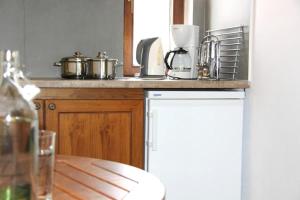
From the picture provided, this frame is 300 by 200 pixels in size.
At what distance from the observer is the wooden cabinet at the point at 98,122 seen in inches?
91.2

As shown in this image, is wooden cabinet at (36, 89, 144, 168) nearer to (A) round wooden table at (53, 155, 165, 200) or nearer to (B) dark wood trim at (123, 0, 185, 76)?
(B) dark wood trim at (123, 0, 185, 76)

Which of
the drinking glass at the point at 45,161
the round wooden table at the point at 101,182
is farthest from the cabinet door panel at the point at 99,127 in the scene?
the drinking glass at the point at 45,161

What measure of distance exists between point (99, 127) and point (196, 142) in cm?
54

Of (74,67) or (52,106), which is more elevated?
(74,67)

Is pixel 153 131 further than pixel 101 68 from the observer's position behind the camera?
No

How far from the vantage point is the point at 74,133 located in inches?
92.0

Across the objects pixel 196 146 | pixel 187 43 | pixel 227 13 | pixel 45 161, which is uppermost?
pixel 227 13

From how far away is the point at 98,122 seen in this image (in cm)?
236

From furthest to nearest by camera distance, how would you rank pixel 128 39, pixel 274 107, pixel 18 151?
1. pixel 128 39
2. pixel 274 107
3. pixel 18 151

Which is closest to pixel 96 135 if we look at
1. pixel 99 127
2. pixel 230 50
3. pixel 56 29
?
pixel 99 127

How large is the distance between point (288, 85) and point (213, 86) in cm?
47

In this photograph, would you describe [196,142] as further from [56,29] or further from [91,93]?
[56,29]

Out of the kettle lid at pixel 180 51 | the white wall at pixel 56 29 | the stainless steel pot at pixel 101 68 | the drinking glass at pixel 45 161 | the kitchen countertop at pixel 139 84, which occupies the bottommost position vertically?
the drinking glass at pixel 45 161

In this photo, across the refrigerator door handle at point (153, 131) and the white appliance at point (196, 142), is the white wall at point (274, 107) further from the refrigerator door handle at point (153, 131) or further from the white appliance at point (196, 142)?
the refrigerator door handle at point (153, 131)
